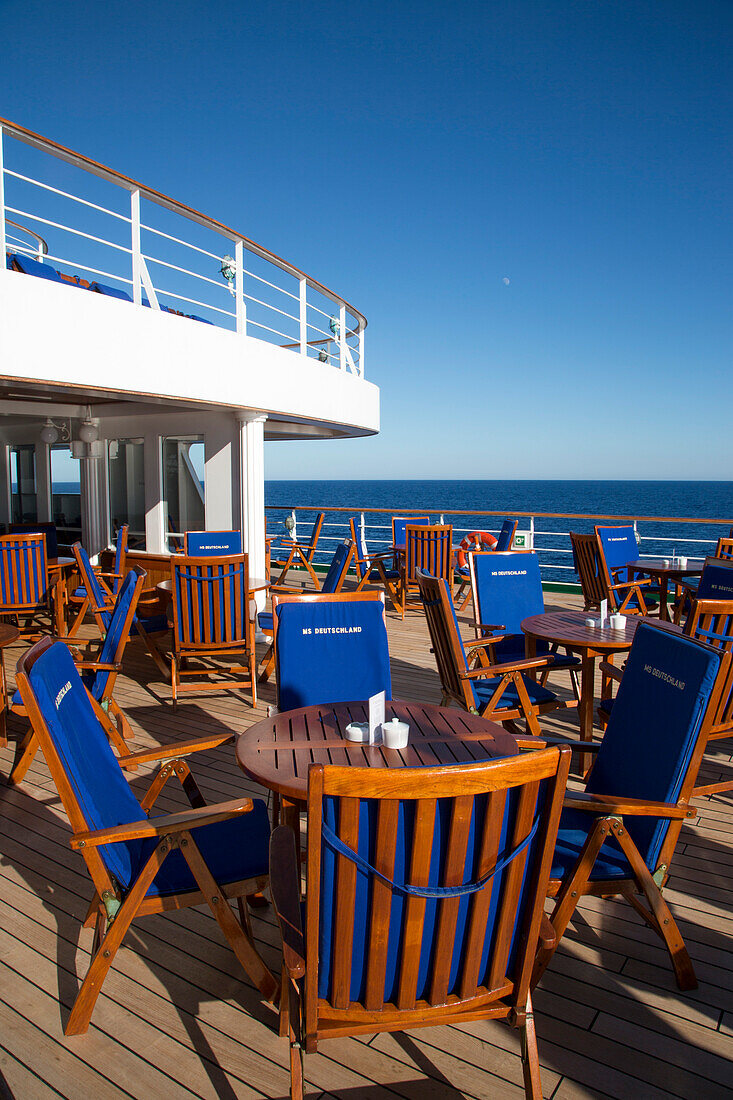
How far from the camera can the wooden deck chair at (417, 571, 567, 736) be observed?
10.2 ft

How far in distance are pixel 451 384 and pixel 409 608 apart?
121 feet

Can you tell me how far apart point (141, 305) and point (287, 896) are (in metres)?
4.69

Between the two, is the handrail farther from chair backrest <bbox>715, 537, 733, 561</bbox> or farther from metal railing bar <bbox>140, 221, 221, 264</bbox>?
chair backrest <bbox>715, 537, 733, 561</bbox>

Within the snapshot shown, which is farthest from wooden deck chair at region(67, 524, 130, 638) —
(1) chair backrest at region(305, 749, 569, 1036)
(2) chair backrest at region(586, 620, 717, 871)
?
(1) chair backrest at region(305, 749, 569, 1036)

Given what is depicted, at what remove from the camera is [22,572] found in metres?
5.70

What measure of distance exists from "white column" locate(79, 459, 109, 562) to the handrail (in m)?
4.06

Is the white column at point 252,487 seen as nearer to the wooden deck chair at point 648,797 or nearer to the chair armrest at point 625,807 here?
the wooden deck chair at point 648,797

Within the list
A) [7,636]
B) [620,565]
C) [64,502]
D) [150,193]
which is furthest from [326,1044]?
[64,502]

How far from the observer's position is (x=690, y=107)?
503 inches

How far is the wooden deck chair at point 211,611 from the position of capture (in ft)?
14.5

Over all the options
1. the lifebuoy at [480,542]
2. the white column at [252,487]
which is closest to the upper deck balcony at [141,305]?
the white column at [252,487]

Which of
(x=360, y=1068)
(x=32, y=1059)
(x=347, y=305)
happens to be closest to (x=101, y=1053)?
(x=32, y=1059)

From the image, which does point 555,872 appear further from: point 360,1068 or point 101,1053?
point 101,1053

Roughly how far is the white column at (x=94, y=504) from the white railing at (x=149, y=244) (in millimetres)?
2865
